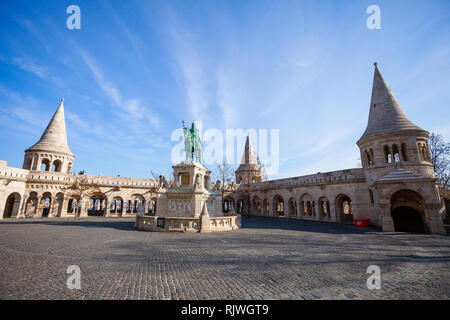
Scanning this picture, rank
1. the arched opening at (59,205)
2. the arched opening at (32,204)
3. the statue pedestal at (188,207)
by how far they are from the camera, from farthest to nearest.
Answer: the arched opening at (59,205), the arched opening at (32,204), the statue pedestal at (188,207)

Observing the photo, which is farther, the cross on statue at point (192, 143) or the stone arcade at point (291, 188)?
the cross on statue at point (192, 143)

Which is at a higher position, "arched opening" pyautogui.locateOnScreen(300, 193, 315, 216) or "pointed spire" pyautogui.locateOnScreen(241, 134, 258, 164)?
"pointed spire" pyautogui.locateOnScreen(241, 134, 258, 164)

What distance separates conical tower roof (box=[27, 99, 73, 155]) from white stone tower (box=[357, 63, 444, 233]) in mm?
38574

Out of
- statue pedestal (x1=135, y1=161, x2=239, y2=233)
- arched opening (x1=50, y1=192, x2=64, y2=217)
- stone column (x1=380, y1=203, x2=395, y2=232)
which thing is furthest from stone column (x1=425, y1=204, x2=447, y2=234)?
arched opening (x1=50, y1=192, x2=64, y2=217)

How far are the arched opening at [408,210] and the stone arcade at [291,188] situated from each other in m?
0.06

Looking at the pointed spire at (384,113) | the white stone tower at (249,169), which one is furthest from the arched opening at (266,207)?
the pointed spire at (384,113)

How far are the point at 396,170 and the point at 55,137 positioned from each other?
41154mm

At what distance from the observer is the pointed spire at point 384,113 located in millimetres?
17078

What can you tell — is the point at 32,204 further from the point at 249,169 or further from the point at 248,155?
the point at 248,155

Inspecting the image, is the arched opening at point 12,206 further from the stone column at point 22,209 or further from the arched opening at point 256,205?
the arched opening at point 256,205

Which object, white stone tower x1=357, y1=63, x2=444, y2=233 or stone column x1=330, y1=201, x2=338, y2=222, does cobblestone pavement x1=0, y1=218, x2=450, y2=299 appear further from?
stone column x1=330, y1=201, x2=338, y2=222

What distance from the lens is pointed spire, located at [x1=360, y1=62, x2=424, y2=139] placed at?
1708 centimetres

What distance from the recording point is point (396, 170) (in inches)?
596
